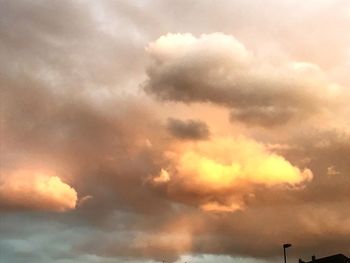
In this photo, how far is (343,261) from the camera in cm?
9425

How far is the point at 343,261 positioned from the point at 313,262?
7.94m

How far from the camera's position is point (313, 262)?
101125mm

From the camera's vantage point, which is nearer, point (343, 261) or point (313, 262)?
point (343, 261)
